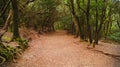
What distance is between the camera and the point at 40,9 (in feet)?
119

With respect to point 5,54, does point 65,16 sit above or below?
below

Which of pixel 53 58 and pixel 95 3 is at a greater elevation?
pixel 95 3

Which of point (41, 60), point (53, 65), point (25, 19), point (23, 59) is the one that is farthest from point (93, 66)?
point (25, 19)

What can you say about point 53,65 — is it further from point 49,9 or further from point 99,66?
point 49,9

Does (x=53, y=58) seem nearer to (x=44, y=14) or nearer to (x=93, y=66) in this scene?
(x=93, y=66)

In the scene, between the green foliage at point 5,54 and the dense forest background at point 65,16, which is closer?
the green foliage at point 5,54

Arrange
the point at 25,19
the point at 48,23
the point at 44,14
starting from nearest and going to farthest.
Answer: the point at 25,19 < the point at 44,14 < the point at 48,23

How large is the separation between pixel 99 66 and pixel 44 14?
86.0ft

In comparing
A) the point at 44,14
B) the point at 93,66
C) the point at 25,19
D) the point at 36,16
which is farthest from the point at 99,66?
the point at 44,14

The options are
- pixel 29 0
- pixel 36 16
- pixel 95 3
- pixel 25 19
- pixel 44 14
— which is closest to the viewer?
pixel 95 3

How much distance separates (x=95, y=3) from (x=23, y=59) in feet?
32.6

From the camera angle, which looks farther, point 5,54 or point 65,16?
point 65,16

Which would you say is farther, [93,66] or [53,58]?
[53,58]

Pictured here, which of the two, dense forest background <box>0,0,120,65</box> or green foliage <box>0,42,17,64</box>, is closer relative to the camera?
green foliage <box>0,42,17,64</box>
